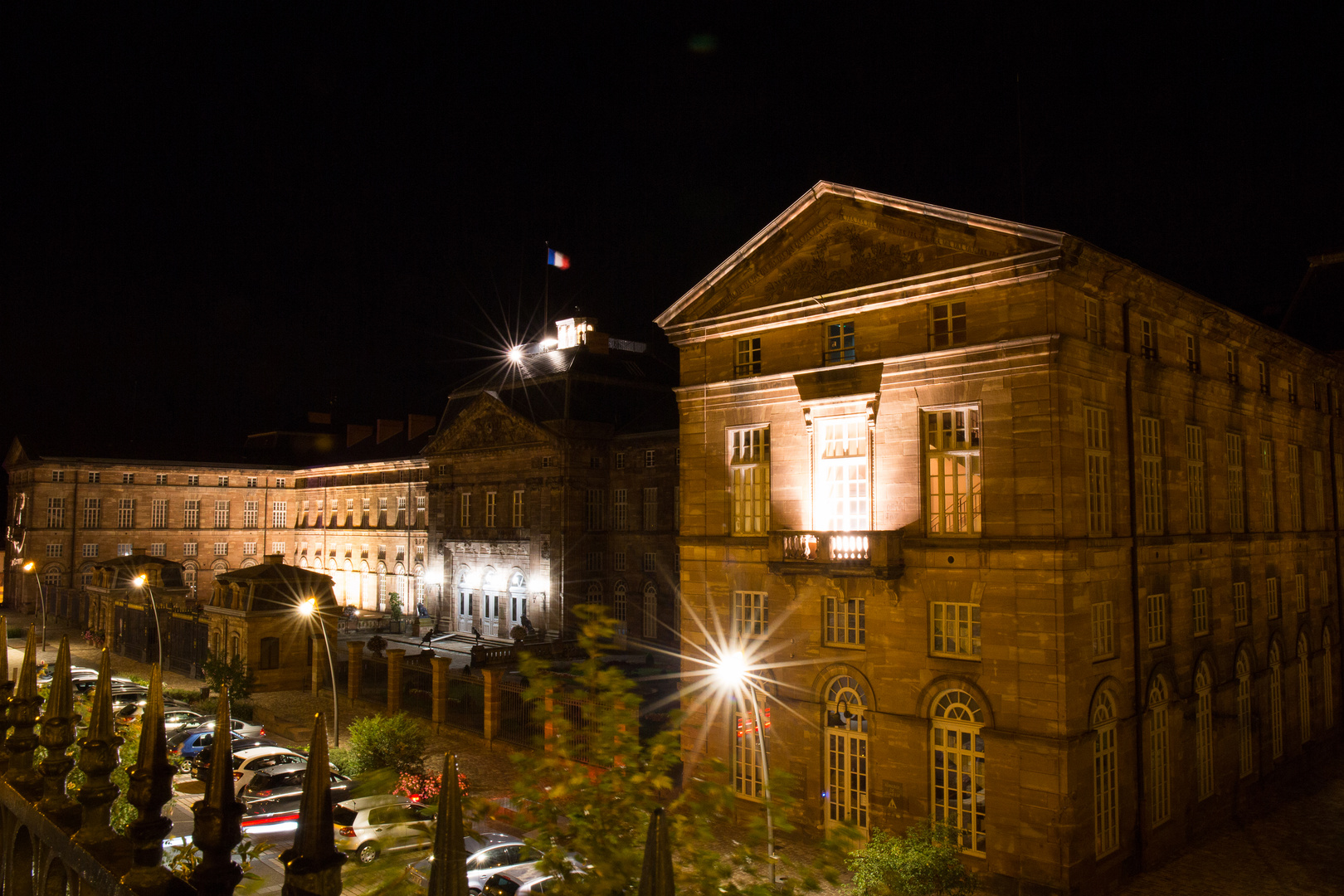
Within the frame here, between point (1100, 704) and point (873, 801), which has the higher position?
point (1100, 704)

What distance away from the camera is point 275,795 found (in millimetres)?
25203

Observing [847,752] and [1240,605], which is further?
[1240,605]

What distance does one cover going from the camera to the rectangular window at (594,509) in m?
61.6

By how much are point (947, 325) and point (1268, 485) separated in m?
17.4

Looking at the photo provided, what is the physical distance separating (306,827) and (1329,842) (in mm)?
31278

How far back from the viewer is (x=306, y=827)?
2.81 metres

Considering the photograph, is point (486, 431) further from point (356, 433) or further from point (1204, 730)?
point (1204, 730)

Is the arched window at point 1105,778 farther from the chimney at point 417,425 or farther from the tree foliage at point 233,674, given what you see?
the chimney at point 417,425

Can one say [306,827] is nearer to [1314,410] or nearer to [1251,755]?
[1251,755]

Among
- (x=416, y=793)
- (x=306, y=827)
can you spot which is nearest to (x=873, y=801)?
(x=416, y=793)

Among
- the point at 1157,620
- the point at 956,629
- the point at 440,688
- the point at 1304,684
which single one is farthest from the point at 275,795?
the point at 1304,684

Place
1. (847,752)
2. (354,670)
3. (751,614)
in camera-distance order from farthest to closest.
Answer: (354,670) < (751,614) < (847,752)

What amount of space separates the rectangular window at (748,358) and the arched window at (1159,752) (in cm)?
1426

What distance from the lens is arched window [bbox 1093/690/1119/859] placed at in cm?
2206
